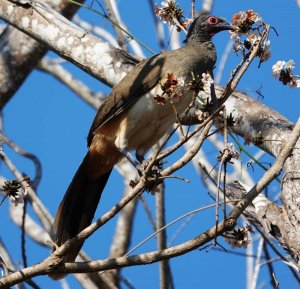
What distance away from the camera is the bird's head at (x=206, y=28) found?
4.88 metres

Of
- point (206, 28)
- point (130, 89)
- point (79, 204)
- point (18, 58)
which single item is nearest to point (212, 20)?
point (206, 28)

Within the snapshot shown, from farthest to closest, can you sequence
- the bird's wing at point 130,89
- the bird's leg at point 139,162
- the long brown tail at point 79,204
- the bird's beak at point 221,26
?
the bird's beak at point 221,26 → the bird's wing at point 130,89 → the long brown tail at point 79,204 → the bird's leg at point 139,162

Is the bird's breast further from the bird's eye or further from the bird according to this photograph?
the bird's eye

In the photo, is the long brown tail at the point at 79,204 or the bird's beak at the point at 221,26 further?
the bird's beak at the point at 221,26

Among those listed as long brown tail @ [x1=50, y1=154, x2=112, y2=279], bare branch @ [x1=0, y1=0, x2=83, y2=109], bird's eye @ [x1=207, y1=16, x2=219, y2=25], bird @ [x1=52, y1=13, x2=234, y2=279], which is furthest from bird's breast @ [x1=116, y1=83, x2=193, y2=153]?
bare branch @ [x1=0, y1=0, x2=83, y2=109]

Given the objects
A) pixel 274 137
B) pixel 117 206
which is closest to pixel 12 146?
pixel 274 137

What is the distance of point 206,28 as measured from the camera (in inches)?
194

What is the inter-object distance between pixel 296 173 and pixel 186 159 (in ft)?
3.41

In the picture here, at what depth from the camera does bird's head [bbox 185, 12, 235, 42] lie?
4.88 m

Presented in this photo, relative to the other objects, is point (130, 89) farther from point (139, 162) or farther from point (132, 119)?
point (139, 162)

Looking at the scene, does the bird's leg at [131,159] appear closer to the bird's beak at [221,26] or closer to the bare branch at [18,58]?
the bird's beak at [221,26]

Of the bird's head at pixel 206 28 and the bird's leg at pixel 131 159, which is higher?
the bird's head at pixel 206 28

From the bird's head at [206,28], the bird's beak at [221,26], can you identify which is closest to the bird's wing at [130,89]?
the bird's head at [206,28]

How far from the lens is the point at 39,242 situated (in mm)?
6273
